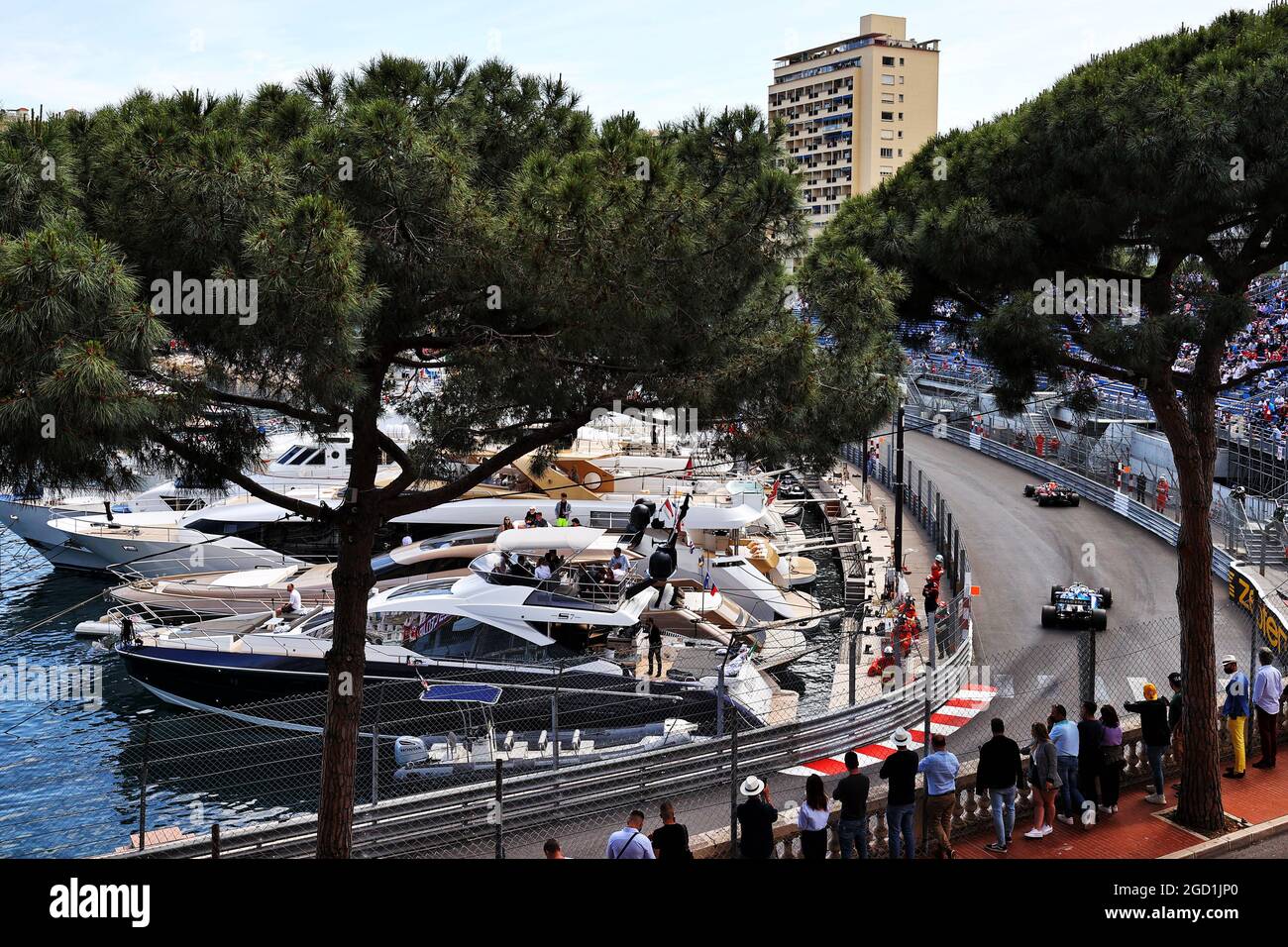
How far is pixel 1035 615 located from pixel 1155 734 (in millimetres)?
15012

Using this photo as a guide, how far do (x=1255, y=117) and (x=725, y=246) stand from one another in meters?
5.52

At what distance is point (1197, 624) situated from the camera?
42.6 ft

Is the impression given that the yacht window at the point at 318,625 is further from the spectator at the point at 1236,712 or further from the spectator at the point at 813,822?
the spectator at the point at 1236,712

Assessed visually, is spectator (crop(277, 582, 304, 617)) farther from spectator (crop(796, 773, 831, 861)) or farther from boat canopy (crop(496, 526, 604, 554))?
spectator (crop(796, 773, 831, 861))

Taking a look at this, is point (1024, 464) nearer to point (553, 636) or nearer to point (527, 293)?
point (553, 636)

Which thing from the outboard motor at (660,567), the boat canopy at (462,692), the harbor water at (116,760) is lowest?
the harbor water at (116,760)

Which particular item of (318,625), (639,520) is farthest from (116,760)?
(639,520)

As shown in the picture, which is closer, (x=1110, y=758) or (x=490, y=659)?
(x=1110, y=758)

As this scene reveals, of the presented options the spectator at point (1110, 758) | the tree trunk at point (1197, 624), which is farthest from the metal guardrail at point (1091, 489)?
the spectator at point (1110, 758)

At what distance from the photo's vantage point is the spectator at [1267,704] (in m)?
14.9

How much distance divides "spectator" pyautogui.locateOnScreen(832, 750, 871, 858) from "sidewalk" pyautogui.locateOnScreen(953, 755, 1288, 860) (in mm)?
1598

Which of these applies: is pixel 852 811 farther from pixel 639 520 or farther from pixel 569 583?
pixel 639 520

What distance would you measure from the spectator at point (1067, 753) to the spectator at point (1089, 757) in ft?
0.20

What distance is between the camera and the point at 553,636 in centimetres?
2241
